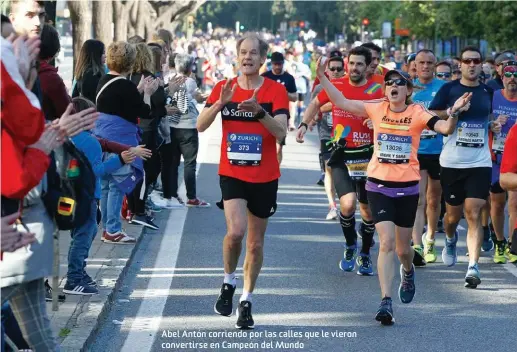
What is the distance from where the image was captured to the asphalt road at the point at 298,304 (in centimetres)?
783

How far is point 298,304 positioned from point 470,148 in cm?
235

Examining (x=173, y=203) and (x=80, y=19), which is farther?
(x=80, y=19)

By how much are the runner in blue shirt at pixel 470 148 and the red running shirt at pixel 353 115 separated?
560 millimetres

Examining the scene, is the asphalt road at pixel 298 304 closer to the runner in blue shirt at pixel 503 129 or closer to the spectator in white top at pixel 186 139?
the runner in blue shirt at pixel 503 129

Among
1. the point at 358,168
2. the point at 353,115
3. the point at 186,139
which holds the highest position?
the point at 353,115

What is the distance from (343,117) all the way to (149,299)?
2.46 m

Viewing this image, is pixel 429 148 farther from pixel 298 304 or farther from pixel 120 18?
pixel 120 18

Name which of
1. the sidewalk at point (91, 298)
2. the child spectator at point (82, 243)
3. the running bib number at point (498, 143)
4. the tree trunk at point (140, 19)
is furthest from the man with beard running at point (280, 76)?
the tree trunk at point (140, 19)

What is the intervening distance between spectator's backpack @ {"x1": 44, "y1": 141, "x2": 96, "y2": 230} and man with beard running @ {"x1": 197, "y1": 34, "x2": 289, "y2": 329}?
1.48m

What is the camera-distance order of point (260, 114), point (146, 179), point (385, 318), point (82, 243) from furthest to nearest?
point (146, 179), point (82, 243), point (385, 318), point (260, 114)

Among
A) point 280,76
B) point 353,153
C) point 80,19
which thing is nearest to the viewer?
point 353,153

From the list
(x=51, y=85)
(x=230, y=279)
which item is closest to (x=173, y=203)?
(x=230, y=279)

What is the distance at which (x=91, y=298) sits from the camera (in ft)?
27.9

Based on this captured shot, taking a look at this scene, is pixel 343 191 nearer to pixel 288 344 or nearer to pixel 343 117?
pixel 343 117
